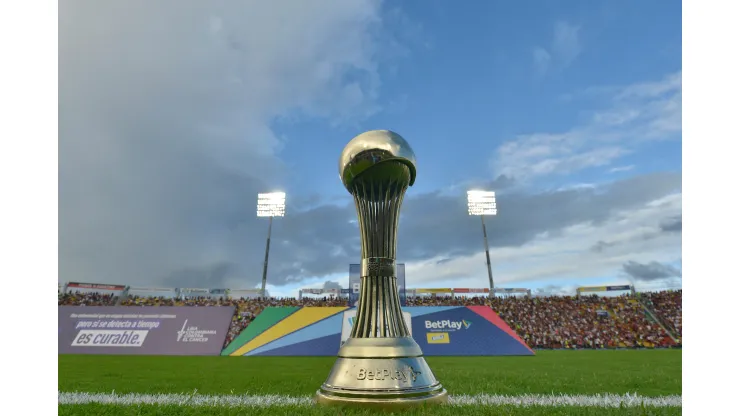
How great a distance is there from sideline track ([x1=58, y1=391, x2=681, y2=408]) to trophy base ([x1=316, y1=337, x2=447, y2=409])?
66 cm

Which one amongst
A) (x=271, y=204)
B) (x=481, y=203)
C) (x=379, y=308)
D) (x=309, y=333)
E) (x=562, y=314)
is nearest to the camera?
(x=379, y=308)

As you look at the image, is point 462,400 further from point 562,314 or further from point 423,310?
point 562,314

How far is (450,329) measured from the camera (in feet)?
77.8

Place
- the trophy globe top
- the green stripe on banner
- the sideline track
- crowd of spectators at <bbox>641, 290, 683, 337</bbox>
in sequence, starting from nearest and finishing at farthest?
the trophy globe top → the sideline track → the green stripe on banner → crowd of spectators at <bbox>641, 290, 683, 337</bbox>

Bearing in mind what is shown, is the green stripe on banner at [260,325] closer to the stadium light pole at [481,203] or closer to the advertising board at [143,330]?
the advertising board at [143,330]

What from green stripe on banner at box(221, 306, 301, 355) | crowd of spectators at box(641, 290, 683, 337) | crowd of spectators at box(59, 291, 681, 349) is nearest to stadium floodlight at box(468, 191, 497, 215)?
crowd of spectators at box(59, 291, 681, 349)

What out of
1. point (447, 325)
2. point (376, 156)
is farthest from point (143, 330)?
point (376, 156)

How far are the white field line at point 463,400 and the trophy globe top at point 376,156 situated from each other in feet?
8.10

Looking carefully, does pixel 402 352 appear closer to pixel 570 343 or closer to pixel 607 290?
pixel 570 343

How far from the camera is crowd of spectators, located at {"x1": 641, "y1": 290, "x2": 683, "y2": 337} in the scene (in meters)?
31.8

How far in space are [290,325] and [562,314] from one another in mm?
21070

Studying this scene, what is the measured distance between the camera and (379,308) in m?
4.32

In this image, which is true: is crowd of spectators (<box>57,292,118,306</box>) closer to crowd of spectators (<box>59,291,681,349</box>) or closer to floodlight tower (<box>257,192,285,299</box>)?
crowd of spectators (<box>59,291,681,349</box>)

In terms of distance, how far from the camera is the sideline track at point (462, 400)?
4.55 metres
